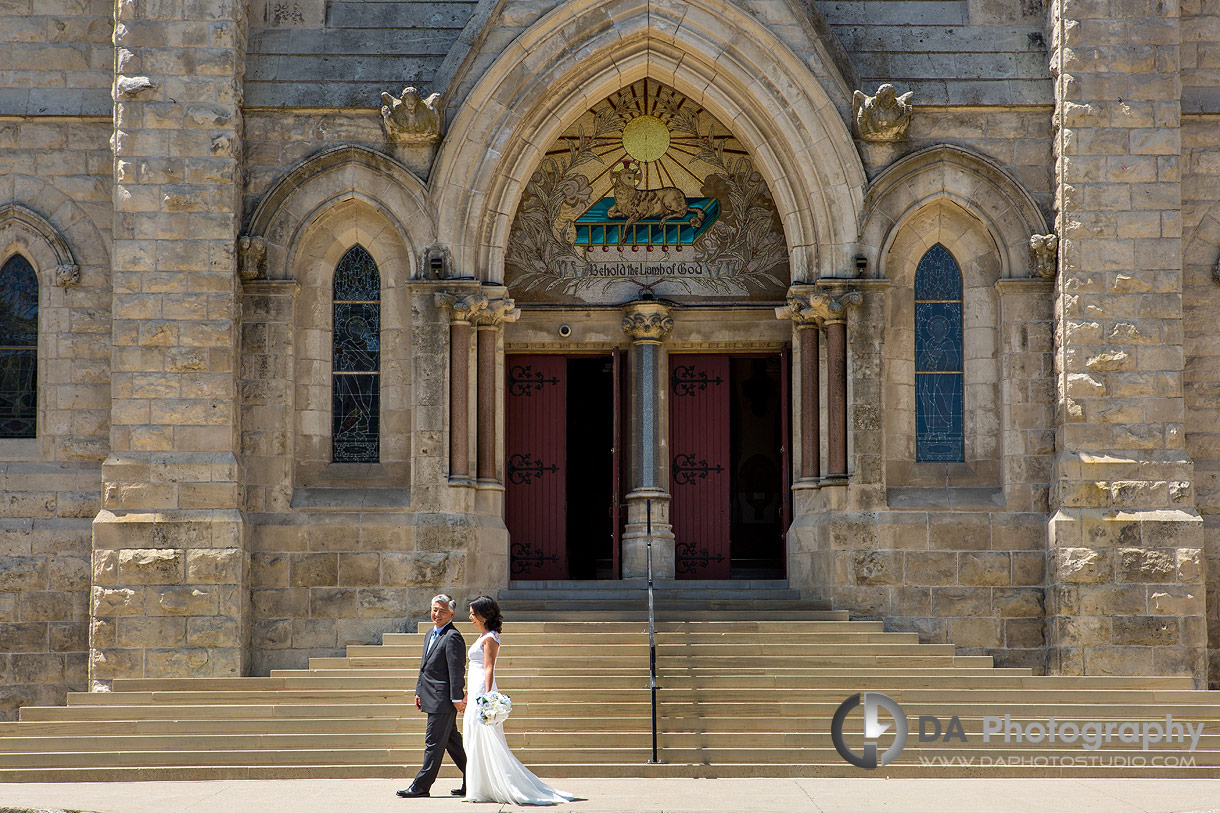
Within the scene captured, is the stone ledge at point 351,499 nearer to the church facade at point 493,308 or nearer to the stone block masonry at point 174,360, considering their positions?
the church facade at point 493,308

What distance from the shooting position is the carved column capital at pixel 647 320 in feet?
50.1

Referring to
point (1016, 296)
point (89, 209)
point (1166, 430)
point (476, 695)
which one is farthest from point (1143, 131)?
point (89, 209)

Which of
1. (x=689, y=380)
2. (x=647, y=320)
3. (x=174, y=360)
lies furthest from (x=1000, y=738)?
(x=174, y=360)

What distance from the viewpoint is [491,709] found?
8977 mm

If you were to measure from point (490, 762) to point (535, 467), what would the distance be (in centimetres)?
677

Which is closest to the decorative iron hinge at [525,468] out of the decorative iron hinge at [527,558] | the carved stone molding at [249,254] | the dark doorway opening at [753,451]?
the decorative iron hinge at [527,558]

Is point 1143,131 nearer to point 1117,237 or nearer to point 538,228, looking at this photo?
point 1117,237

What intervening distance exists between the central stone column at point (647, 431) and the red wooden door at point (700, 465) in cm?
26

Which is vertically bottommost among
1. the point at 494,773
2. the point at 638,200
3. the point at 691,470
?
the point at 494,773

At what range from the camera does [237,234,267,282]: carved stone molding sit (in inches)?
537

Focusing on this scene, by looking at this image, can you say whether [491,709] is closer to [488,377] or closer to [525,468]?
[488,377]

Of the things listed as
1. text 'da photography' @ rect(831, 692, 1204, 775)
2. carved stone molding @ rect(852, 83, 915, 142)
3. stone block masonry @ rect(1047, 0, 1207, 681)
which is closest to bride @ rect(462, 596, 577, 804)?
text 'da photography' @ rect(831, 692, 1204, 775)

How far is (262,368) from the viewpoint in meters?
13.8

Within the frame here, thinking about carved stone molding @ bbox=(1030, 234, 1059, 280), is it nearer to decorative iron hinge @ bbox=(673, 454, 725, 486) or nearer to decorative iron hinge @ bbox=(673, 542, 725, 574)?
decorative iron hinge @ bbox=(673, 454, 725, 486)
